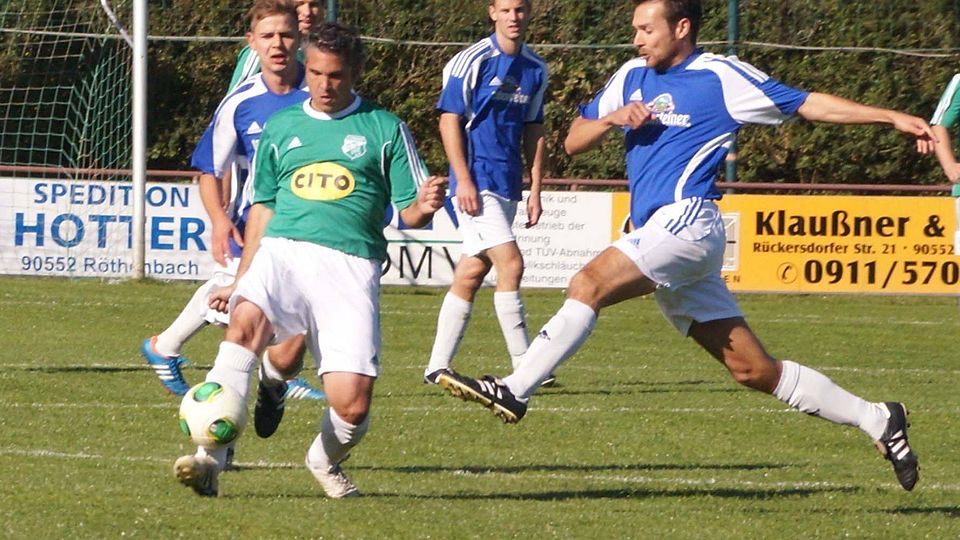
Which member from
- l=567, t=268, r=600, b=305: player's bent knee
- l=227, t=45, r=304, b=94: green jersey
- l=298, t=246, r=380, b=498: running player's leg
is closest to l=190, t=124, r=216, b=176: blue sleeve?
l=227, t=45, r=304, b=94: green jersey

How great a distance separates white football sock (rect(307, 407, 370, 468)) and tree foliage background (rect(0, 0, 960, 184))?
564 inches

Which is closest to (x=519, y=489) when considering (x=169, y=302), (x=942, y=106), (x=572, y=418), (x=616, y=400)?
(x=572, y=418)

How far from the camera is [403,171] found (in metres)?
6.10

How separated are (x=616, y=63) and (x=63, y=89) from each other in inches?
264

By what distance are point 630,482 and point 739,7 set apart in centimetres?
1314

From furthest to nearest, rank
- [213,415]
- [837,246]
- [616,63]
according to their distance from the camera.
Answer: [616,63] → [837,246] → [213,415]

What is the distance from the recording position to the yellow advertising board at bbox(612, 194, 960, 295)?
1678 cm

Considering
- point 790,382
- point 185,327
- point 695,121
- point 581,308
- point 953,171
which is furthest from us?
point 185,327

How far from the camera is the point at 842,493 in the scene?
6641 millimetres

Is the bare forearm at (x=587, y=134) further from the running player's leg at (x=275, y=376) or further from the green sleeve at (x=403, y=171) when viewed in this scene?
the running player's leg at (x=275, y=376)

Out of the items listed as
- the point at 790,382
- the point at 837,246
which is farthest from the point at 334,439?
the point at 837,246

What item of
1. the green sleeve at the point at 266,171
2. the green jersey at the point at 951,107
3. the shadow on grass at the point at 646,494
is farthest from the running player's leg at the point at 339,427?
the green jersey at the point at 951,107

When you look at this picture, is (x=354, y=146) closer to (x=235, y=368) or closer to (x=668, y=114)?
(x=235, y=368)

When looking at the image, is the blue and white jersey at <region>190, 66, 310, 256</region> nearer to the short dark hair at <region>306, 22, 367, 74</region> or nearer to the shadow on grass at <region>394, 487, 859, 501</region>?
the short dark hair at <region>306, 22, 367, 74</region>
